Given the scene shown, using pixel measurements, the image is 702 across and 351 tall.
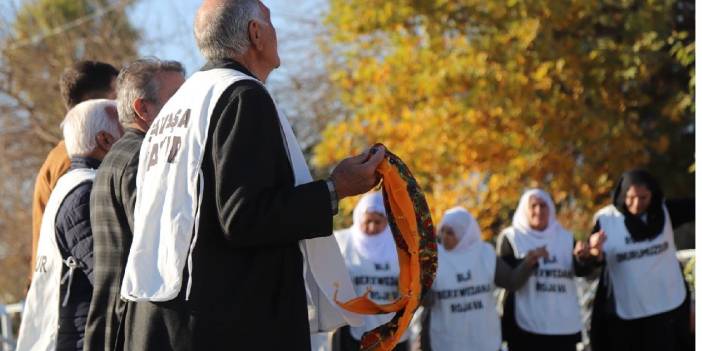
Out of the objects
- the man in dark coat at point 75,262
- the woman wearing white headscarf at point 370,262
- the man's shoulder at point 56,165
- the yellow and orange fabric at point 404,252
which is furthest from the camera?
the woman wearing white headscarf at point 370,262

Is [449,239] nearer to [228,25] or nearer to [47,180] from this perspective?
[47,180]

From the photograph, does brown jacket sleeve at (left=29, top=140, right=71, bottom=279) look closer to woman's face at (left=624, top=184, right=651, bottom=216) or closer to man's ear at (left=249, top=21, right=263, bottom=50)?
man's ear at (left=249, top=21, right=263, bottom=50)

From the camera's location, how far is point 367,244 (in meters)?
8.09

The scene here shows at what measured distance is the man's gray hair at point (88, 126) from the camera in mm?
4707

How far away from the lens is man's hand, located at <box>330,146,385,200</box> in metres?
3.30

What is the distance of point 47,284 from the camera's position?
4.50m

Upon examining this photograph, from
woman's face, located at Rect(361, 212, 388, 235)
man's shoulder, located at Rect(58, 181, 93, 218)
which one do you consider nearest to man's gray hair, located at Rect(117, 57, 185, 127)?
man's shoulder, located at Rect(58, 181, 93, 218)

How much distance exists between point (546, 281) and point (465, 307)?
60cm

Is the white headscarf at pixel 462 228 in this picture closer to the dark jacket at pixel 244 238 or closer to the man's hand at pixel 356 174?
the man's hand at pixel 356 174

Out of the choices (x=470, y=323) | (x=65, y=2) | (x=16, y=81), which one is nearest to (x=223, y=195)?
(x=470, y=323)

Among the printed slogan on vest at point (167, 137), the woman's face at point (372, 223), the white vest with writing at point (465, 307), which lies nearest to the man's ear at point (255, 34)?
the printed slogan on vest at point (167, 137)

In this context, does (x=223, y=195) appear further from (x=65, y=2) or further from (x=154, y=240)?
(x=65, y=2)

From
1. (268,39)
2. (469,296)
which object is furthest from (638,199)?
(268,39)

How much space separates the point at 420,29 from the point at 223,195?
8.99 meters
